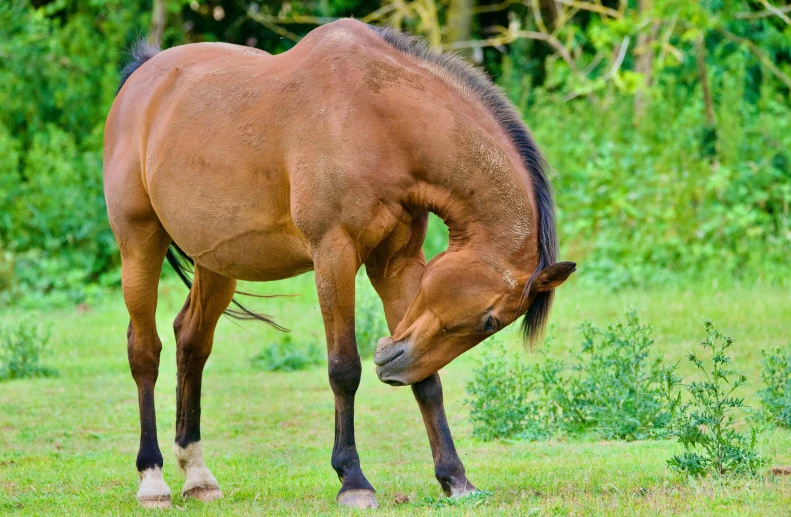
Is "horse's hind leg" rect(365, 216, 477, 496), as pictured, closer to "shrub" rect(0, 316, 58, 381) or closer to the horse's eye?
the horse's eye

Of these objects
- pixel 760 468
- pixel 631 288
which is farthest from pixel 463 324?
pixel 631 288

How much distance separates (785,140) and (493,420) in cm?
781

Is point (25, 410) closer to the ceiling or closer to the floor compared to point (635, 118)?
closer to the floor

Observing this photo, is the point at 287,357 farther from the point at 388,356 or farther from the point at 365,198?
the point at 365,198

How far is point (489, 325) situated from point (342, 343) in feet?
2.47

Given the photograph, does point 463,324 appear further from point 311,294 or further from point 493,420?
point 311,294

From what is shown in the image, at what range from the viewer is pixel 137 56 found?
6699 millimetres

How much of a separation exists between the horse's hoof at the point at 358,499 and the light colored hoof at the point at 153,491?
118 centimetres

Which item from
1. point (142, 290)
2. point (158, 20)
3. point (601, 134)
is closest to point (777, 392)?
point (142, 290)

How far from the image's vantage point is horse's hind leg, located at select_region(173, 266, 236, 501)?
5871 millimetres

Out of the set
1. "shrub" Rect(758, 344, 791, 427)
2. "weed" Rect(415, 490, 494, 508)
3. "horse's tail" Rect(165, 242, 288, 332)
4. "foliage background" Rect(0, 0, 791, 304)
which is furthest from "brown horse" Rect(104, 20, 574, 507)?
"foliage background" Rect(0, 0, 791, 304)

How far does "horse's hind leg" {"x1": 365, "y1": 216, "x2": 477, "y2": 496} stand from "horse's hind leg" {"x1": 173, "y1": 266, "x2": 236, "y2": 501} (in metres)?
1.38

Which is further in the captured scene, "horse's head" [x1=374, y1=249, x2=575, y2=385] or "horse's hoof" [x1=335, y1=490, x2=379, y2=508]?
"horse's hoof" [x1=335, y1=490, x2=379, y2=508]

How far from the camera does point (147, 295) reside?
5.95 meters
